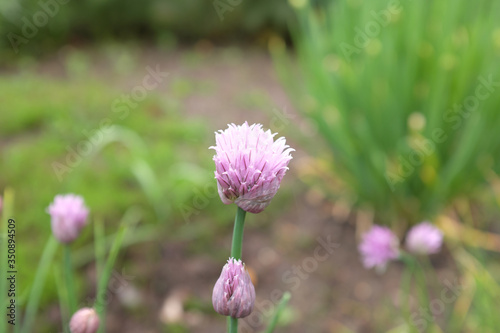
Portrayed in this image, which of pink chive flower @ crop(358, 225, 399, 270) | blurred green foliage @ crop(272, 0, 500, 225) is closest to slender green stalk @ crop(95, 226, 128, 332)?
pink chive flower @ crop(358, 225, 399, 270)

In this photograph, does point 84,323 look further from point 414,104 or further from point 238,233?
point 414,104

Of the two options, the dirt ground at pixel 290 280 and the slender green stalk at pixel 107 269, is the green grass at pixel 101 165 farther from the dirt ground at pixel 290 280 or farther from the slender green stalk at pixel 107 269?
the slender green stalk at pixel 107 269

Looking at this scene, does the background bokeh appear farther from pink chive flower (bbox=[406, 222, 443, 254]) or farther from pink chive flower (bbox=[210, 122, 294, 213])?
pink chive flower (bbox=[210, 122, 294, 213])

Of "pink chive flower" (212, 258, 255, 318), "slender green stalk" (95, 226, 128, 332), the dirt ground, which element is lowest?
the dirt ground

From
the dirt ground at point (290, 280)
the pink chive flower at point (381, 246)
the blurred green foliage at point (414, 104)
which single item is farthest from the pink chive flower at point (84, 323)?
the blurred green foliage at point (414, 104)

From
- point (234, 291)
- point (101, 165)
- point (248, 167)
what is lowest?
point (101, 165)

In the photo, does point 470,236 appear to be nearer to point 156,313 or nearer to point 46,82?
point 156,313

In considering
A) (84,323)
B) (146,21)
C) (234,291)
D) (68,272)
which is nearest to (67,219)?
(68,272)
